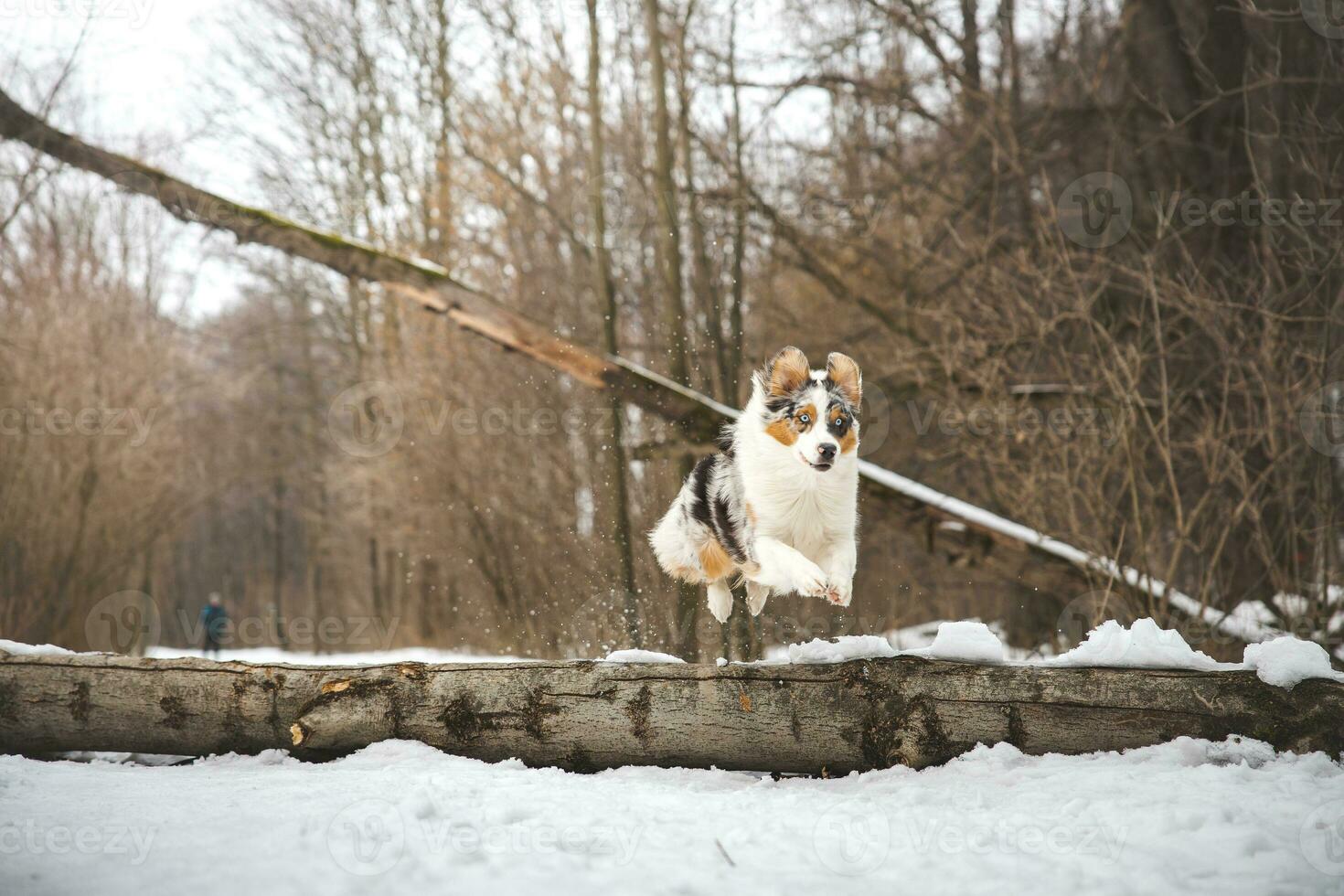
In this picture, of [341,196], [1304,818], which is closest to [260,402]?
[341,196]

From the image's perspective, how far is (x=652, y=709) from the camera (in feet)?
14.9

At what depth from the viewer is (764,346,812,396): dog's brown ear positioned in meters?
3.75

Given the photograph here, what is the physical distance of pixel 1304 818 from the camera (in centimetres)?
333

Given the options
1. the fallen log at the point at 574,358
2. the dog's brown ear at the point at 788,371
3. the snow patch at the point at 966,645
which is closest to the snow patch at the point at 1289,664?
the snow patch at the point at 966,645

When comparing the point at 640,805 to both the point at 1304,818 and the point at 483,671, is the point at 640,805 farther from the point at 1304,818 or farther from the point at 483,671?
the point at 1304,818

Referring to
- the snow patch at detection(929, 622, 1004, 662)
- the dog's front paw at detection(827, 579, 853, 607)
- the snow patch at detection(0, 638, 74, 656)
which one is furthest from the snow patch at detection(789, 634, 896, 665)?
the snow patch at detection(0, 638, 74, 656)

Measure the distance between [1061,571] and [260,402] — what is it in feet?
90.6

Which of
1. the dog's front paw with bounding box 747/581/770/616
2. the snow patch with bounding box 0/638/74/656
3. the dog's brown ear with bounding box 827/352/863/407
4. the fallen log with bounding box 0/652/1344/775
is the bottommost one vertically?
the fallen log with bounding box 0/652/1344/775

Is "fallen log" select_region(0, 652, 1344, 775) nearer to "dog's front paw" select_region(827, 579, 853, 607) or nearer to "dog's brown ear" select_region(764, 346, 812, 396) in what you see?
"dog's front paw" select_region(827, 579, 853, 607)

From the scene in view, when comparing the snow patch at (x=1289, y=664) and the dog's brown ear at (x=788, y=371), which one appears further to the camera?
the snow patch at (x=1289, y=664)

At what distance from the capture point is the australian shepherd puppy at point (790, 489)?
3.60 metres

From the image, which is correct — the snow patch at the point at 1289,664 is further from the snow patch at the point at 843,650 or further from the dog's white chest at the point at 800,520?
the dog's white chest at the point at 800,520

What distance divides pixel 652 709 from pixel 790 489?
54.1 inches

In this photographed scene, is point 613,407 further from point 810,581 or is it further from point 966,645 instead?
point 810,581
